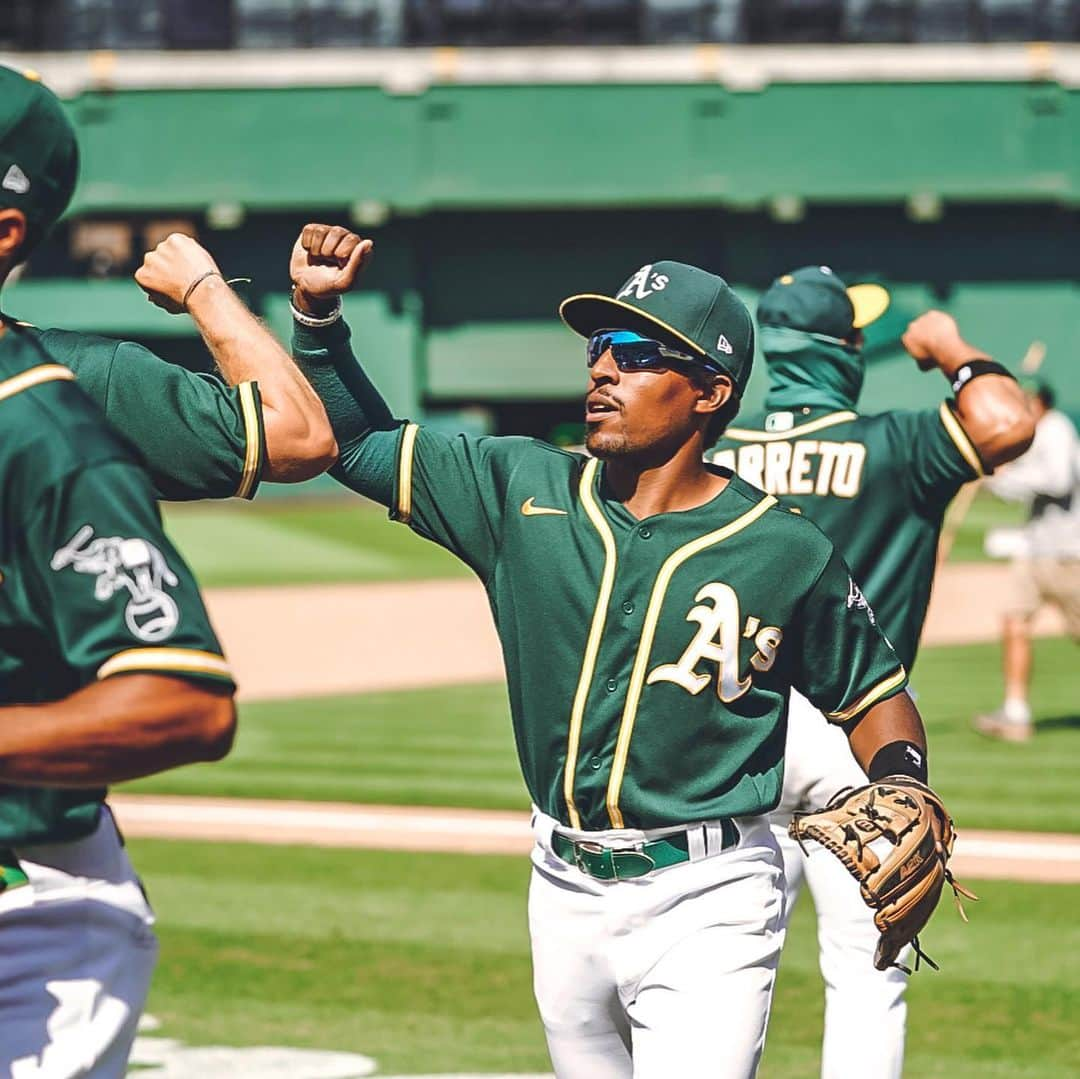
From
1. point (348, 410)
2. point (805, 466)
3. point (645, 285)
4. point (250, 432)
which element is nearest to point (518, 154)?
point (805, 466)

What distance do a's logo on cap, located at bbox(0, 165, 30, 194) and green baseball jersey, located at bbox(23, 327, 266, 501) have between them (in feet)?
1.62

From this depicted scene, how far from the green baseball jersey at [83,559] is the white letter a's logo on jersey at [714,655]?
153 centimetres

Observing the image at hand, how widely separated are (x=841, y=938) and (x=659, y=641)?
1606mm

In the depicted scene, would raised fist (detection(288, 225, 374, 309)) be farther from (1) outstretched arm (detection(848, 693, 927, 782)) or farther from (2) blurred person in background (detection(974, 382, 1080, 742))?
(2) blurred person in background (detection(974, 382, 1080, 742))

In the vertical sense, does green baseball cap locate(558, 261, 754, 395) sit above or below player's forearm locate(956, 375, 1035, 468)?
above

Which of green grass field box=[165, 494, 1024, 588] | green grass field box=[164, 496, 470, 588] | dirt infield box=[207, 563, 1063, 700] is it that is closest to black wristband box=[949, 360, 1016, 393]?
dirt infield box=[207, 563, 1063, 700]

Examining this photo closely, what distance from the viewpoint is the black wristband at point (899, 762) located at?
438cm

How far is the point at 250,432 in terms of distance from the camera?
143 inches

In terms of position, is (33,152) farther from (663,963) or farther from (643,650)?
(663,963)

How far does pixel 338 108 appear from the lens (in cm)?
3784

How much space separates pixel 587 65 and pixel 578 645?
34.8 m

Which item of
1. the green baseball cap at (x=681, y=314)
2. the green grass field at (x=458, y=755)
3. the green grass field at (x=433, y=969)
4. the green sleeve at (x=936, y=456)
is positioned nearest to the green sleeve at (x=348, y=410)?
the green baseball cap at (x=681, y=314)

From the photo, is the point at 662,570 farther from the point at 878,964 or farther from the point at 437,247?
the point at 437,247

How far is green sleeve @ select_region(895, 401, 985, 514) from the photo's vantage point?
5.87 m
